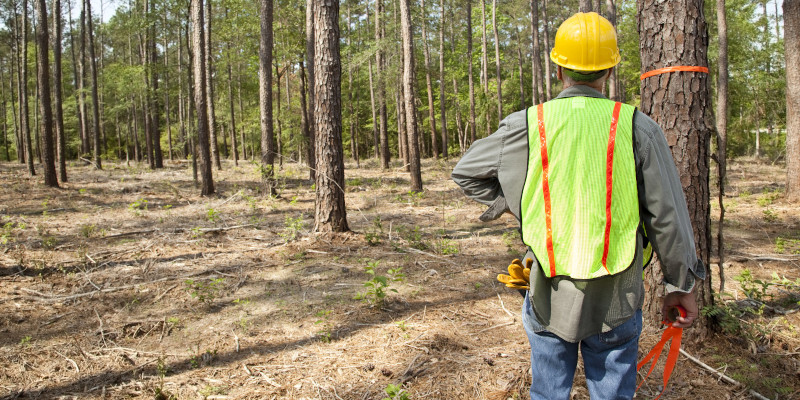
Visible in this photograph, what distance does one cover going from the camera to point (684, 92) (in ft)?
10.9

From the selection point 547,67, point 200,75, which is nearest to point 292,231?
point 200,75

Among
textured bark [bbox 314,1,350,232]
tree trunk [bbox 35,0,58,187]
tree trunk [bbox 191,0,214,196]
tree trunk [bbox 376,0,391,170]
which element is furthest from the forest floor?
tree trunk [bbox 376,0,391,170]

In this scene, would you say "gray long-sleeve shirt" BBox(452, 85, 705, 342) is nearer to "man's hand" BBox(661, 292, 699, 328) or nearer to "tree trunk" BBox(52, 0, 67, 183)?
"man's hand" BBox(661, 292, 699, 328)

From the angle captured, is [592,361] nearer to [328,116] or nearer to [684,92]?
[684,92]

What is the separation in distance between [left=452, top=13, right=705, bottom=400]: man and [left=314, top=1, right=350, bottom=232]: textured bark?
5.18 metres

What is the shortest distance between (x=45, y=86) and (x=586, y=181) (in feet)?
55.6

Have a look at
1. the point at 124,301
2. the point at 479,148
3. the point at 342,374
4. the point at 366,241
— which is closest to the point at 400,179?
the point at 366,241

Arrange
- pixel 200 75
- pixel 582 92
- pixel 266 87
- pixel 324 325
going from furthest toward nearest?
1. pixel 266 87
2. pixel 200 75
3. pixel 324 325
4. pixel 582 92

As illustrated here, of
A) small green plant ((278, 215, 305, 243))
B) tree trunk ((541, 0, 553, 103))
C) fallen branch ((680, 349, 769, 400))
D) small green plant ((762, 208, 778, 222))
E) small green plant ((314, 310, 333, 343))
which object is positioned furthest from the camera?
tree trunk ((541, 0, 553, 103))

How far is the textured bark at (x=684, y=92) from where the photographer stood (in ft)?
10.8

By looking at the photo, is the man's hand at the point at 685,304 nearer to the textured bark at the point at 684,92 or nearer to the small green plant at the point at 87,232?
the textured bark at the point at 684,92

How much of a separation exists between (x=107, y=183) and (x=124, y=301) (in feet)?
44.2

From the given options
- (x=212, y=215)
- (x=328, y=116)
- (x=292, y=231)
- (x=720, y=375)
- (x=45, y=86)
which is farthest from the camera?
(x=45, y=86)

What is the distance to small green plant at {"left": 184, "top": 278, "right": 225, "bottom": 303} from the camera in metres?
5.12
